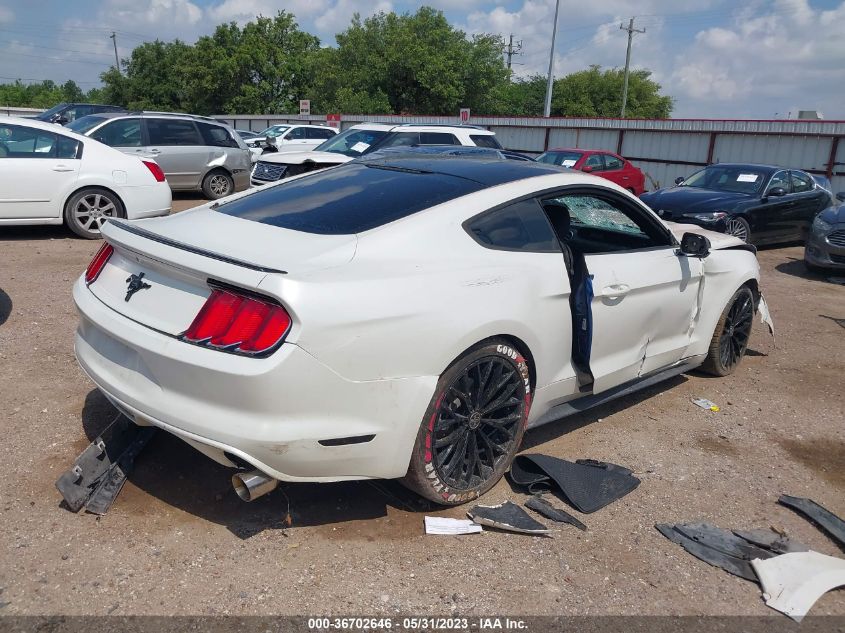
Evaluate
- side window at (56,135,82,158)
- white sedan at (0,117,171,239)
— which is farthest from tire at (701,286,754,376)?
side window at (56,135,82,158)

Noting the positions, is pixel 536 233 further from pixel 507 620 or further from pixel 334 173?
pixel 507 620

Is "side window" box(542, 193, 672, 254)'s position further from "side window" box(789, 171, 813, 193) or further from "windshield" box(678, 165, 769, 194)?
"side window" box(789, 171, 813, 193)

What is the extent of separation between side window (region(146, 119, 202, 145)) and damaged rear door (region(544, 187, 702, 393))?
34.3ft

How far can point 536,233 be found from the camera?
151 inches

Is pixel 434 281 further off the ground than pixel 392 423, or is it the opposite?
pixel 434 281

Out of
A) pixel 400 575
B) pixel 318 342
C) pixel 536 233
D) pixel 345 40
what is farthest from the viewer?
pixel 345 40

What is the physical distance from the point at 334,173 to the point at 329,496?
6.12 feet

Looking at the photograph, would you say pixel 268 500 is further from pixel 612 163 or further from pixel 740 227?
pixel 612 163

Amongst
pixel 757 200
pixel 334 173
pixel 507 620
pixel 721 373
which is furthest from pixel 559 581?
Answer: pixel 757 200

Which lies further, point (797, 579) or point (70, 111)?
point (70, 111)

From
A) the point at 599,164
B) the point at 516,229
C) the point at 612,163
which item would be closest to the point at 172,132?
the point at 599,164

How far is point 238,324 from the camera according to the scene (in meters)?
2.85

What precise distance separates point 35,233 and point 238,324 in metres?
8.49

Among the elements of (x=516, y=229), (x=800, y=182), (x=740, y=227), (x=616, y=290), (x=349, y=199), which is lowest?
(x=740, y=227)
